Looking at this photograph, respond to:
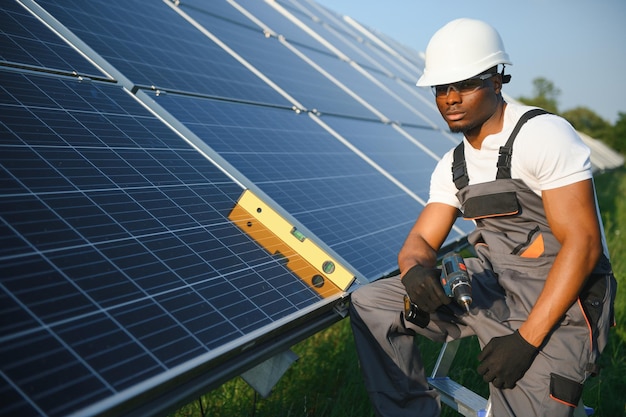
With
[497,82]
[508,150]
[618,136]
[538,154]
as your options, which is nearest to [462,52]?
[497,82]

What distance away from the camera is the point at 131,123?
3104mm

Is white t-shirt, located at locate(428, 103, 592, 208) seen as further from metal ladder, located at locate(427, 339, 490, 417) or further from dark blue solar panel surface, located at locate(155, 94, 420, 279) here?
metal ladder, located at locate(427, 339, 490, 417)

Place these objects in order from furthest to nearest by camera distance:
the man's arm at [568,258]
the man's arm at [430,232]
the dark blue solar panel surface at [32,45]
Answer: the man's arm at [430,232] < the dark blue solar panel surface at [32,45] < the man's arm at [568,258]

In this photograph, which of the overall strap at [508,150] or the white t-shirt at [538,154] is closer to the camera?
the white t-shirt at [538,154]

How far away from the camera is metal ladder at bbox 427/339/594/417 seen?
9.98 ft

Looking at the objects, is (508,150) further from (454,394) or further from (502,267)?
(454,394)

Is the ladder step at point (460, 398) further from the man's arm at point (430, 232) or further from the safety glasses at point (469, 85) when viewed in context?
the safety glasses at point (469, 85)

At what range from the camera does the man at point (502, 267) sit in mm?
2852

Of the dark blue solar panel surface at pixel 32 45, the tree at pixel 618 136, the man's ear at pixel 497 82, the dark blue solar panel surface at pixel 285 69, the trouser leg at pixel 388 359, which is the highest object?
the tree at pixel 618 136

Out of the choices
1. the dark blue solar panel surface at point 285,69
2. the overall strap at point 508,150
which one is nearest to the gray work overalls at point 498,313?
the overall strap at point 508,150

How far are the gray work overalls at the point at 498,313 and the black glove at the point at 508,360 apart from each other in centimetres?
7

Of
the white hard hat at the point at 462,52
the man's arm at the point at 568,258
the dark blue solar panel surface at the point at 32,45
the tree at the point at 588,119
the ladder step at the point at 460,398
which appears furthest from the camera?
the tree at the point at 588,119

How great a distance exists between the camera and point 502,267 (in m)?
3.29

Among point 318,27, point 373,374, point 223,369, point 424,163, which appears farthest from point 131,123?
point 318,27
